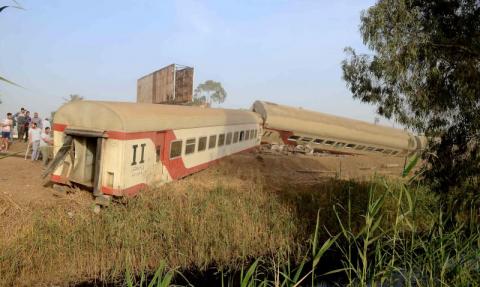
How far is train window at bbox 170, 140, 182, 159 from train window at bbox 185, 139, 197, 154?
1.47 ft

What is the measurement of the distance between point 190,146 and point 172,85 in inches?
651

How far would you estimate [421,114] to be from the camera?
941 cm

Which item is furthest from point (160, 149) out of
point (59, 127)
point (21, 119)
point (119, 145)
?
point (21, 119)

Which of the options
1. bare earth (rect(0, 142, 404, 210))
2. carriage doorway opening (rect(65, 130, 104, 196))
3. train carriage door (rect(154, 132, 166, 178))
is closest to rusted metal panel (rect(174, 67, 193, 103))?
bare earth (rect(0, 142, 404, 210))

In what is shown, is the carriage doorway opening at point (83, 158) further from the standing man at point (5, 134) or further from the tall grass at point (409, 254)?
the standing man at point (5, 134)

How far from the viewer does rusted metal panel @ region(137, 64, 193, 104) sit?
28234mm

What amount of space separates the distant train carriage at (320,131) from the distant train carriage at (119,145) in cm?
1112

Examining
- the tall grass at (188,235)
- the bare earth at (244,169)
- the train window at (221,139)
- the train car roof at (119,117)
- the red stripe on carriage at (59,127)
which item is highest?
the train car roof at (119,117)

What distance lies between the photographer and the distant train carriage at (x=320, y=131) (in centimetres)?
2375

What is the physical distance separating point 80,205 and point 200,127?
18.0 feet

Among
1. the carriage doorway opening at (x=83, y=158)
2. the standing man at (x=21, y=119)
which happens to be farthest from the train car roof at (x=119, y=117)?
the standing man at (x=21, y=119)

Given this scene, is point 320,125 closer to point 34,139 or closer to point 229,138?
point 229,138

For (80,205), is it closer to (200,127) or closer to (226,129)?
(200,127)

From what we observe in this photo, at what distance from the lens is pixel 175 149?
12.6 m
